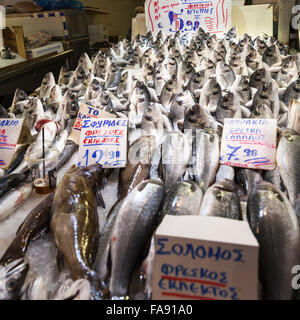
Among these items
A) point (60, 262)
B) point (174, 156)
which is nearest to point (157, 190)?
point (174, 156)

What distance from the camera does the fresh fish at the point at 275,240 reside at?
106 cm

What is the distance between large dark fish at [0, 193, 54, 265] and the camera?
1299 mm

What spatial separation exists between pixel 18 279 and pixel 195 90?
83.2 inches

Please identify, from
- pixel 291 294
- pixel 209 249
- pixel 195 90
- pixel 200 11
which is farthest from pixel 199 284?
pixel 200 11

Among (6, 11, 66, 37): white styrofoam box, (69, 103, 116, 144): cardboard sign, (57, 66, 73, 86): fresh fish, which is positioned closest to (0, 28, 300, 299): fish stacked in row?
(69, 103, 116, 144): cardboard sign

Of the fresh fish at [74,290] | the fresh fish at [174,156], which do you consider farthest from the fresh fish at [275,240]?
the fresh fish at [74,290]

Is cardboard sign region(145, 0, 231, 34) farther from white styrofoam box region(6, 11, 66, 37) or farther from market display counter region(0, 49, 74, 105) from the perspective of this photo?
white styrofoam box region(6, 11, 66, 37)

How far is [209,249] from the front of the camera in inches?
35.4

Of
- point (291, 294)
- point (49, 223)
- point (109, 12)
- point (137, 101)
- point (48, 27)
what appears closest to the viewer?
point (291, 294)

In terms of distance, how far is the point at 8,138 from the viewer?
2096 millimetres

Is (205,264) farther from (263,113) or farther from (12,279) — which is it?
(263,113)

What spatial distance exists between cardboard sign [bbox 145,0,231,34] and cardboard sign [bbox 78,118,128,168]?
342 cm

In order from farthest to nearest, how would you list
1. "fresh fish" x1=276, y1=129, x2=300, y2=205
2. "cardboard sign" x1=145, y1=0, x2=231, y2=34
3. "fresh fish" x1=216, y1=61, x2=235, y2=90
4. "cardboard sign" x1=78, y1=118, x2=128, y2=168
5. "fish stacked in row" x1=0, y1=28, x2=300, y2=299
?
1. "cardboard sign" x1=145, y1=0, x2=231, y2=34
2. "fresh fish" x1=216, y1=61, x2=235, y2=90
3. "cardboard sign" x1=78, y1=118, x2=128, y2=168
4. "fresh fish" x1=276, y1=129, x2=300, y2=205
5. "fish stacked in row" x1=0, y1=28, x2=300, y2=299

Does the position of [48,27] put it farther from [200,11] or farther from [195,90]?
[195,90]
